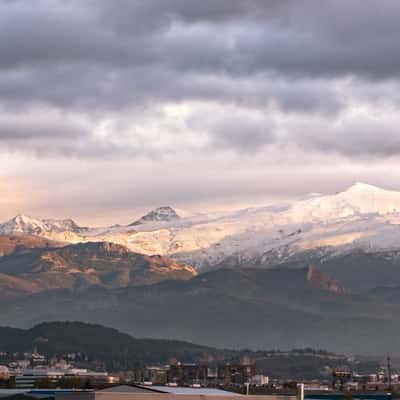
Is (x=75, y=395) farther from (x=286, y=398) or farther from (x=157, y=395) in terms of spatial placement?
(x=286, y=398)

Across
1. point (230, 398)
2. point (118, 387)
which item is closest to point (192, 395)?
point (230, 398)

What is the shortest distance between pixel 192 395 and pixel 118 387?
15.1 m

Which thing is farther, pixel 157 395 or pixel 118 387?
pixel 118 387

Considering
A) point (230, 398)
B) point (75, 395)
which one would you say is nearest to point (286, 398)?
point (230, 398)

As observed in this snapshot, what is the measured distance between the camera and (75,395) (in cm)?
16462

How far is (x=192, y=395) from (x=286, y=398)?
27.8ft

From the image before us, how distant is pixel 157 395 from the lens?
165625mm

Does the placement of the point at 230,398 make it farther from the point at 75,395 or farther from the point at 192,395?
the point at 75,395

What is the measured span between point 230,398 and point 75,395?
14415mm

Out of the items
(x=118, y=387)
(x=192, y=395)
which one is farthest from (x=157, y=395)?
(x=118, y=387)

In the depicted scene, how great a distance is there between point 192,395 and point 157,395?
4.50 m

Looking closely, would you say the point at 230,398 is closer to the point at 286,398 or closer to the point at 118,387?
the point at 286,398

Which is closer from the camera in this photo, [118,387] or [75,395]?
[75,395]

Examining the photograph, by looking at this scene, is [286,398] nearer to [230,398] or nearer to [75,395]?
[230,398]
